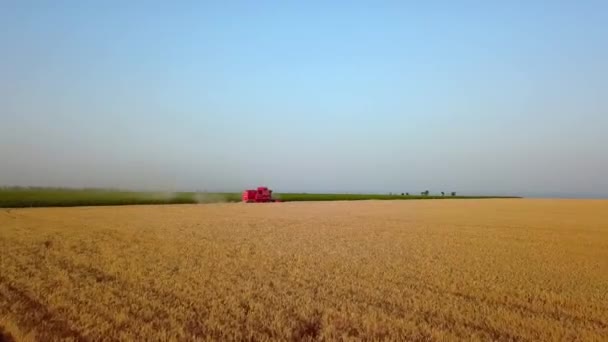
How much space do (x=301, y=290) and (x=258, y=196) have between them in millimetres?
42671

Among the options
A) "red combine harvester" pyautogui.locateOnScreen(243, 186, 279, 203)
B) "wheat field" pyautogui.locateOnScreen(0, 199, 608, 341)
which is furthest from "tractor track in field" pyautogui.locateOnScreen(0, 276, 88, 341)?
"red combine harvester" pyautogui.locateOnScreen(243, 186, 279, 203)

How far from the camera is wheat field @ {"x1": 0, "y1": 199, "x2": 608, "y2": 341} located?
5512 mm

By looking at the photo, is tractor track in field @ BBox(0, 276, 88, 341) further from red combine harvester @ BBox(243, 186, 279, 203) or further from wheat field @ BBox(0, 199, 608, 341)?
red combine harvester @ BBox(243, 186, 279, 203)

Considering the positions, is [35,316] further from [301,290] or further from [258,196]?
[258,196]

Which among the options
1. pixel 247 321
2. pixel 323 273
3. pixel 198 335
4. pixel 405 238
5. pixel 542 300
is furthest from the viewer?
pixel 405 238

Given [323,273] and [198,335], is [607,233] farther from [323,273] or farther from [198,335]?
[198,335]

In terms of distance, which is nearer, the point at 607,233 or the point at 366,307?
the point at 366,307

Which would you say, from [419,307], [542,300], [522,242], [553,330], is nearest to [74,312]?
[419,307]

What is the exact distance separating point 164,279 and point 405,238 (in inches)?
354

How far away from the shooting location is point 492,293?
23.9 ft

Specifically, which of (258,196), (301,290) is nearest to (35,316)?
(301,290)

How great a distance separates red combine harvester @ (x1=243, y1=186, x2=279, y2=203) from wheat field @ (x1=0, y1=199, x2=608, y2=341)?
35.4 m

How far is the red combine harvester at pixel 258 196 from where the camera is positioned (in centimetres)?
4946

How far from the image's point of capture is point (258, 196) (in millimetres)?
49812
